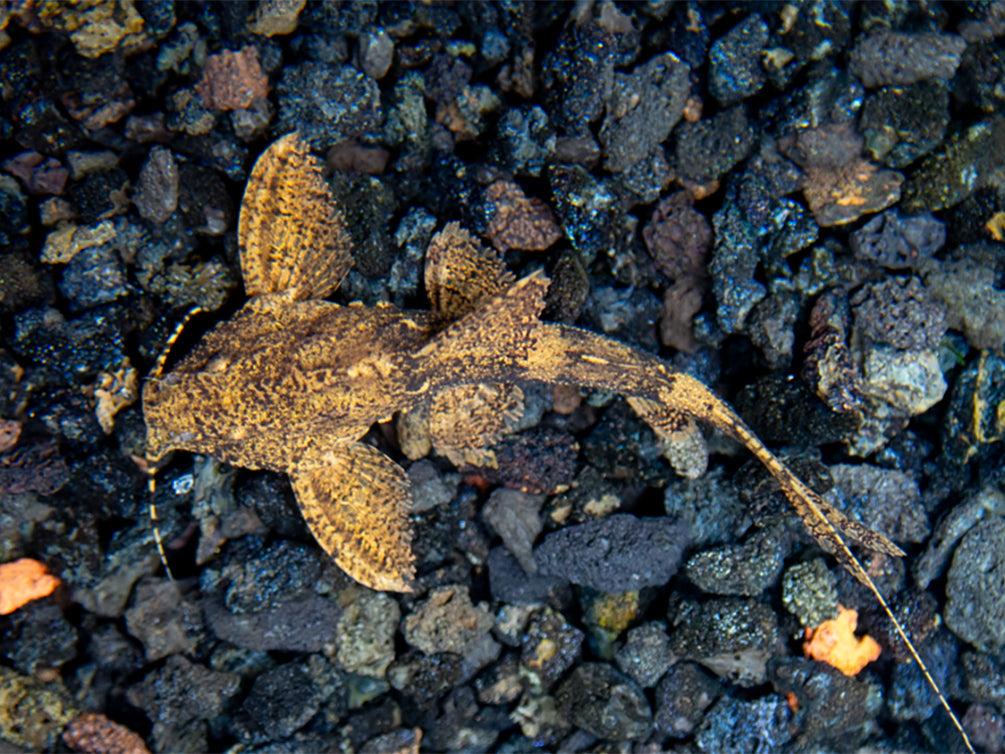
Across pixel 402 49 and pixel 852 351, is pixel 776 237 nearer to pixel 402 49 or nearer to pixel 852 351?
pixel 852 351

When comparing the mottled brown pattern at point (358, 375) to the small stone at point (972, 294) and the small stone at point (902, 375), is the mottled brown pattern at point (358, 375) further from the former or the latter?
the small stone at point (972, 294)

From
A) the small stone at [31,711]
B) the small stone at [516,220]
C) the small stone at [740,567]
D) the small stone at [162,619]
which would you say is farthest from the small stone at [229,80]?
the small stone at [740,567]

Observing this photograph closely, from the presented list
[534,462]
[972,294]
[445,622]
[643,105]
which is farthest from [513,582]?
[972,294]

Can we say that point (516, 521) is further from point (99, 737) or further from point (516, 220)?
point (99, 737)

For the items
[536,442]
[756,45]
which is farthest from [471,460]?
[756,45]

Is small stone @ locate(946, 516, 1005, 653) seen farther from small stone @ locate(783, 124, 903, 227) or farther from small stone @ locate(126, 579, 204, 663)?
small stone @ locate(126, 579, 204, 663)

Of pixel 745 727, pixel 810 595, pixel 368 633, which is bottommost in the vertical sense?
pixel 745 727

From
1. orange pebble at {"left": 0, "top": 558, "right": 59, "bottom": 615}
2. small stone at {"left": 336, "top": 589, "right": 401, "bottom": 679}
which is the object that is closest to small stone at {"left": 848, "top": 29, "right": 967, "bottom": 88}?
small stone at {"left": 336, "top": 589, "right": 401, "bottom": 679}
